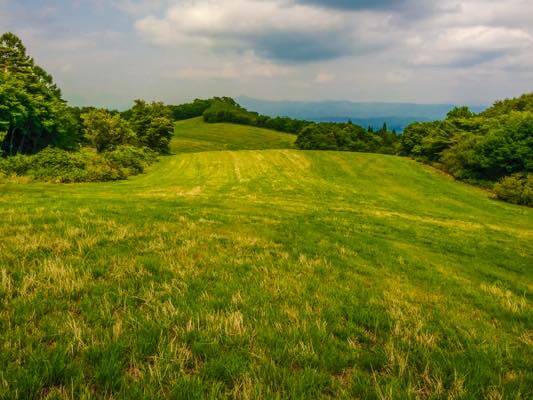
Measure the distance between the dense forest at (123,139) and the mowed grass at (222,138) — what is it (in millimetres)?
23287

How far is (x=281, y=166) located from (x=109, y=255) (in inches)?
2151

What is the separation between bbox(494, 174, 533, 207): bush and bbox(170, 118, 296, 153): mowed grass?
81577 mm

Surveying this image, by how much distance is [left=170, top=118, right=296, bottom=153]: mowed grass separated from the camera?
111 meters

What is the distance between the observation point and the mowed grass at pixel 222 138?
11089 cm

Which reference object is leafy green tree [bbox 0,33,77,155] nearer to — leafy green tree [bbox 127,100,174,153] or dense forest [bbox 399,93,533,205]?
leafy green tree [bbox 127,100,174,153]

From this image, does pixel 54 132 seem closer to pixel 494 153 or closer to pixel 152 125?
pixel 152 125

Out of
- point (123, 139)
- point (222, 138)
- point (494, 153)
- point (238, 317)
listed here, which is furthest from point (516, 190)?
point (222, 138)

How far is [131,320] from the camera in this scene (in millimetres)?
4207

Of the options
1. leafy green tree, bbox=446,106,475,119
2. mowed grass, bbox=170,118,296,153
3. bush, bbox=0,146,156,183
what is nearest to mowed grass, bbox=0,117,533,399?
bush, bbox=0,146,156,183

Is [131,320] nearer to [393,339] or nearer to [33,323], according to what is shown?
[33,323]

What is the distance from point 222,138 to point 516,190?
102m

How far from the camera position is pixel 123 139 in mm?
72188

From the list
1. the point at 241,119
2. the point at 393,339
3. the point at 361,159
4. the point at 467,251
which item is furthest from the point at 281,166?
the point at 241,119

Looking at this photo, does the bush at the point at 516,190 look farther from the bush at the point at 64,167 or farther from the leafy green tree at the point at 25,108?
the leafy green tree at the point at 25,108
